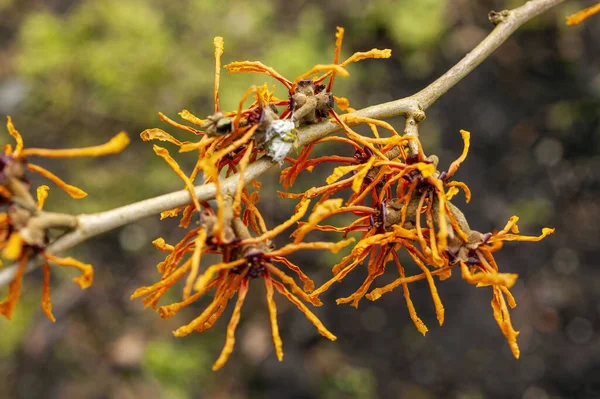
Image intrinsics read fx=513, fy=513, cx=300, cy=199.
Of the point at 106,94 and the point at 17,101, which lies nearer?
the point at 106,94

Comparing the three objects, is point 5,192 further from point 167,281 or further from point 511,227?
point 511,227

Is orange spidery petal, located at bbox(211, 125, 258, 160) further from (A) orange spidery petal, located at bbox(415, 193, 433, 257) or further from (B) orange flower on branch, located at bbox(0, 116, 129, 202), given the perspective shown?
(A) orange spidery petal, located at bbox(415, 193, 433, 257)

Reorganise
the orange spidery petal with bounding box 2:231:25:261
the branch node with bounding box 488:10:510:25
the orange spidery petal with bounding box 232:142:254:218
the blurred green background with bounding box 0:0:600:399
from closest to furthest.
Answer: the orange spidery petal with bounding box 2:231:25:261 < the orange spidery petal with bounding box 232:142:254:218 < the branch node with bounding box 488:10:510:25 < the blurred green background with bounding box 0:0:600:399

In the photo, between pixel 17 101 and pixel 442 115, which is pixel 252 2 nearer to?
pixel 442 115

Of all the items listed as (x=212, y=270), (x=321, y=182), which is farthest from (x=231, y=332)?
(x=321, y=182)

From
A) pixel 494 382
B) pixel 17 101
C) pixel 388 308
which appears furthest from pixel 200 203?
pixel 17 101

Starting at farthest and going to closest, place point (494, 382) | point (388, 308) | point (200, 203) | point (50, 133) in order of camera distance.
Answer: point (50, 133)
point (388, 308)
point (494, 382)
point (200, 203)

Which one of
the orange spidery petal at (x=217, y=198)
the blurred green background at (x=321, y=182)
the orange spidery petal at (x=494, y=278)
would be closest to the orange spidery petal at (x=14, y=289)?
the orange spidery petal at (x=217, y=198)

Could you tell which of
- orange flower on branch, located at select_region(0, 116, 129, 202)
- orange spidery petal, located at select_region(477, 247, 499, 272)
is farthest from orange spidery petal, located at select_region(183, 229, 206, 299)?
orange spidery petal, located at select_region(477, 247, 499, 272)
